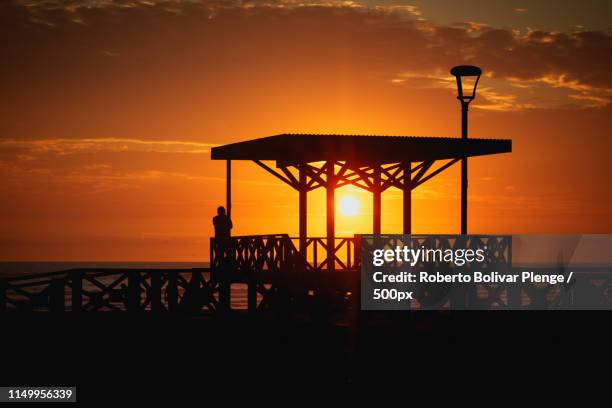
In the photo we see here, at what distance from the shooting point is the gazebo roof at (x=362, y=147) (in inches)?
872

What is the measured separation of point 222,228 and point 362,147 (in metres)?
5.76

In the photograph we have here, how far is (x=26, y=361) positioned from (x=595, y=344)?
1335 centimetres

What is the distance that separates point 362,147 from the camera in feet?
74.0

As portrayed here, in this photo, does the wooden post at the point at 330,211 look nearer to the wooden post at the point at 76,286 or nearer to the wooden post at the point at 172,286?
the wooden post at the point at 172,286

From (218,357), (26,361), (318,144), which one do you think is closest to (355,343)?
(218,357)

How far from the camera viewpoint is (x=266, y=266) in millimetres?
24719

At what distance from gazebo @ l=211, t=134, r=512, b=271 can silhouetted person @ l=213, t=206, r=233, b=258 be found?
280 millimetres

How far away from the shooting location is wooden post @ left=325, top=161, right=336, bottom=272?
22953mm

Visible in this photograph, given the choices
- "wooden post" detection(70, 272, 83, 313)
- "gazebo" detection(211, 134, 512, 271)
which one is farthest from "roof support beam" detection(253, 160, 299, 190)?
"wooden post" detection(70, 272, 83, 313)

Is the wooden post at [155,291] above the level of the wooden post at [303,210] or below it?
below

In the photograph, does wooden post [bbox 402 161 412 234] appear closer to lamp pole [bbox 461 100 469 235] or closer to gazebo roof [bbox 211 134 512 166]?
gazebo roof [bbox 211 134 512 166]

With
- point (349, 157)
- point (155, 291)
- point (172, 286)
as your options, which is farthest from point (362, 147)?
point (155, 291)

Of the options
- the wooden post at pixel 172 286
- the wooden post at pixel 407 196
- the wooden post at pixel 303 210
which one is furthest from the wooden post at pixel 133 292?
the wooden post at pixel 407 196

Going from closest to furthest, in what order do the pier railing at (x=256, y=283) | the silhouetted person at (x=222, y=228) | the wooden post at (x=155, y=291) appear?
the pier railing at (x=256, y=283), the wooden post at (x=155, y=291), the silhouetted person at (x=222, y=228)
